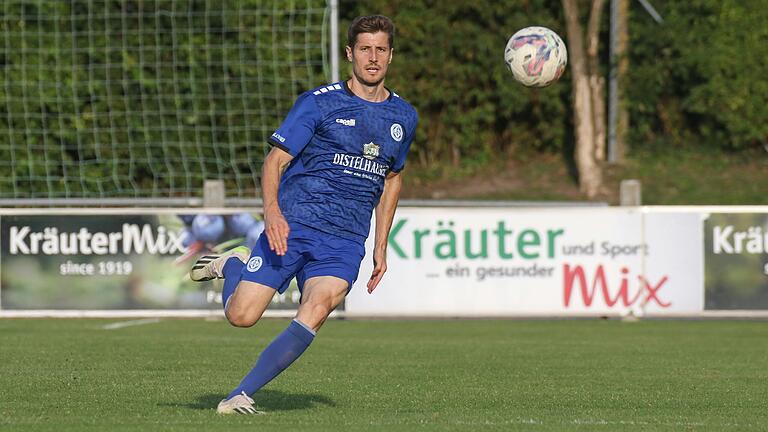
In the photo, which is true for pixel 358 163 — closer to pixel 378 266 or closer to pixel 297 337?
pixel 378 266

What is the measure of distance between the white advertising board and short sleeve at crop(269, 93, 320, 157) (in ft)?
34.0

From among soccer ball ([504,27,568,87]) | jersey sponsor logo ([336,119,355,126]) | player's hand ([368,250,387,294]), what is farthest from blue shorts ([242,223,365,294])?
soccer ball ([504,27,568,87])

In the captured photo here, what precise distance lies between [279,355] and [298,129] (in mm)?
1161

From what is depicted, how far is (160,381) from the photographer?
9.84m

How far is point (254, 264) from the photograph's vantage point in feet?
25.3

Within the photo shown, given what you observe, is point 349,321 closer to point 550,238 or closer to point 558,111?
point 550,238

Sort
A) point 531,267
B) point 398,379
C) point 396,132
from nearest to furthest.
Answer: point 396,132 < point 398,379 < point 531,267

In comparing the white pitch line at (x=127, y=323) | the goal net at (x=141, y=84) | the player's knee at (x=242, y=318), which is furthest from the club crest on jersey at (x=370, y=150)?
the goal net at (x=141, y=84)

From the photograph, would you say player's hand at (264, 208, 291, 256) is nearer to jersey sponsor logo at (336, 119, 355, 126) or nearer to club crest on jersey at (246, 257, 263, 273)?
club crest on jersey at (246, 257, 263, 273)

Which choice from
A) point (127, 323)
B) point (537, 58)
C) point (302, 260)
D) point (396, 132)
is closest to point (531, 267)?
point (127, 323)

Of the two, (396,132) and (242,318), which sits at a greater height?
(396,132)

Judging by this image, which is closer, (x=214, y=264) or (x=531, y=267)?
(x=214, y=264)

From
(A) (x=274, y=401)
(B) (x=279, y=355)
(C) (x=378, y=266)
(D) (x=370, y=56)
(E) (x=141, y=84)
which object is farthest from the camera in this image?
(E) (x=141, y=84)

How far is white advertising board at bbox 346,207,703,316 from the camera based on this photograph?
1802 centimetres
